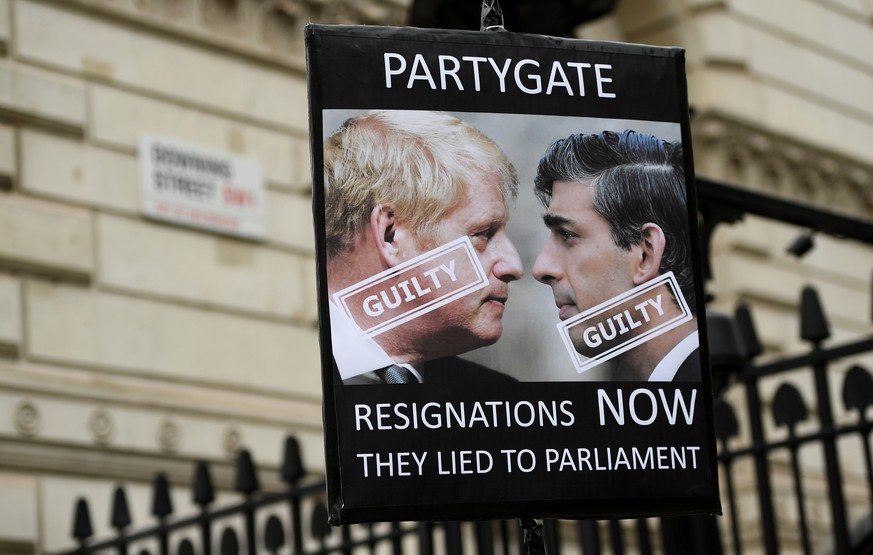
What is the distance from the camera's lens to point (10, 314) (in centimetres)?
741

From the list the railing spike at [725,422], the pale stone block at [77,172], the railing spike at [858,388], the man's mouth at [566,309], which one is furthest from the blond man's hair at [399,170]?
the pale stone block at [77,172]

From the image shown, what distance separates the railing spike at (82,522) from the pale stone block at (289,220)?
243 centimetres

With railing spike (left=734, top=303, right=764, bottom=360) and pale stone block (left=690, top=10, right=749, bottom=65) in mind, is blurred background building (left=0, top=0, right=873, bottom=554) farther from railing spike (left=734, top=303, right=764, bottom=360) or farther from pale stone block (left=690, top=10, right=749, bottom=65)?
pale stone block (left=690, top=10, right=749, bottom=65)

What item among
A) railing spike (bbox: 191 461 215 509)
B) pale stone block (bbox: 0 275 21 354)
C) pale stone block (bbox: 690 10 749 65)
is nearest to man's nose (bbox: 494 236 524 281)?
railing spike (bbox: 191 461 215 509)

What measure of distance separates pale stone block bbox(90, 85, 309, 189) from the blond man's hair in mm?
5263

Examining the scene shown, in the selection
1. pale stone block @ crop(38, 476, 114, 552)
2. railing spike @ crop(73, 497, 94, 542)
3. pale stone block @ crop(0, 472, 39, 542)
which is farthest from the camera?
pale stone block @ crop(38, 476, 114, 552)

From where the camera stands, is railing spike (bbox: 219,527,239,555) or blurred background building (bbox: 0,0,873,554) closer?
railing spike (bbox: 219,527,239,555)

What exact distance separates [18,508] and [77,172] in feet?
5.68

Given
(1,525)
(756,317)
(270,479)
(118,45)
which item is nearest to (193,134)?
(118,45)

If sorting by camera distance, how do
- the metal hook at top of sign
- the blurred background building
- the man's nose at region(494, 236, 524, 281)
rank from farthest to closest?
the blurred background building → the metal hook at top of sign → the man's nose at region(494, 236, 524, 281)

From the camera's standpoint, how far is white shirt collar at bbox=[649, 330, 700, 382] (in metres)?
3.12

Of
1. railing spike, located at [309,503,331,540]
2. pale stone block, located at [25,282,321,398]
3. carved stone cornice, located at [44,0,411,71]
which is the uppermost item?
carved stone cornice, located at [44,0,411,71]

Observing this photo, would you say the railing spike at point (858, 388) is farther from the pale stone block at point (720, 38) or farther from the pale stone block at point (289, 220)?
the pale stone block at point (720, 38)

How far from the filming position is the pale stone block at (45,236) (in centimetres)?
752
